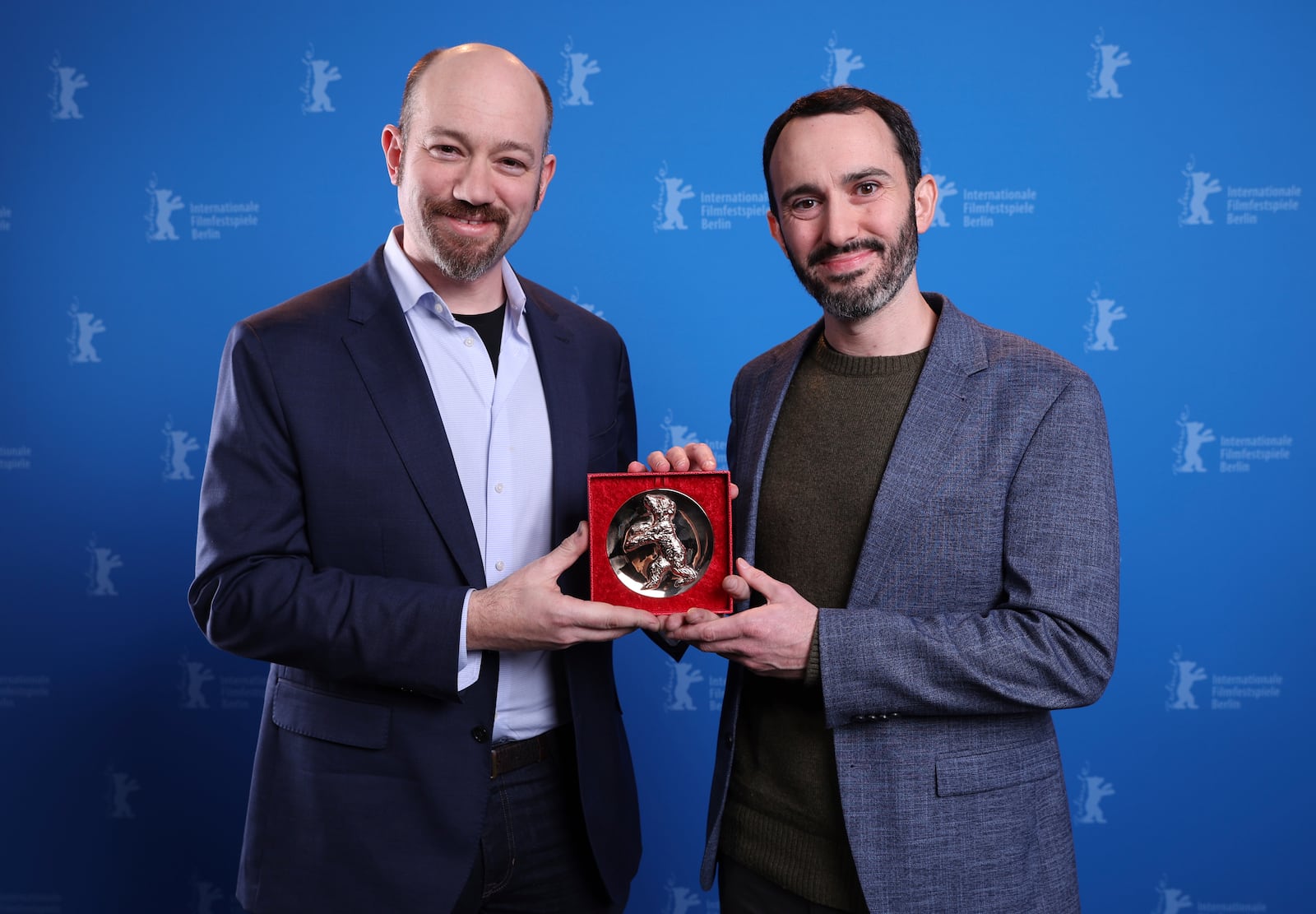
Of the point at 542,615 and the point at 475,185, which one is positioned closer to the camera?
the point at 542,615

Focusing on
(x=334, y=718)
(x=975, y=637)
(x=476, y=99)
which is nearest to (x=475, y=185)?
(x=476, y=99)

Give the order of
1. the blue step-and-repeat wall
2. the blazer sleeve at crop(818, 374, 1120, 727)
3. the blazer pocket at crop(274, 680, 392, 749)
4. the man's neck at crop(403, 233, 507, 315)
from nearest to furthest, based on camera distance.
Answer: the blazer sleeve at crop(818, 374, 1120, 727), the blazer pocket at crop(274, 680, 392, 749), the man's neck at crop(403, 233, 507, 315), the blue step-and-repeat wall

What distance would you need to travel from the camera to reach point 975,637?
1.84m

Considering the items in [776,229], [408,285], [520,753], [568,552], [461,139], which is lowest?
[520,753]

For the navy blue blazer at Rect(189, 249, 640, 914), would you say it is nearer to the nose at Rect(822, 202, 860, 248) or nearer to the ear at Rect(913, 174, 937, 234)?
the nose at Rect(822, 202, 860, 248)

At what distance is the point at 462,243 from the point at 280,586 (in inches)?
32.7

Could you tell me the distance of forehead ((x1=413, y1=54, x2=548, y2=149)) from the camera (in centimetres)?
221

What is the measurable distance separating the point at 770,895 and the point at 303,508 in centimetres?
127

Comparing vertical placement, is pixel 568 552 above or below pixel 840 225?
below

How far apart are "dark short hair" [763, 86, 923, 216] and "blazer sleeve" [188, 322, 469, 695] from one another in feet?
3.88

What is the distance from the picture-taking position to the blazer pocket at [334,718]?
2.07 meters

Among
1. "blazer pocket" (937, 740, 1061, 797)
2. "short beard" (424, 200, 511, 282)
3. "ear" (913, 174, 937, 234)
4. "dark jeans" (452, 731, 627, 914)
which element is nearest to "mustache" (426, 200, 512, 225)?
"short beard" (424, 200, 511, 282)

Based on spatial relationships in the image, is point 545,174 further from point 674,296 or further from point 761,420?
point 674,296

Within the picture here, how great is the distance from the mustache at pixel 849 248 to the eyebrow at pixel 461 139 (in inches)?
28.1
